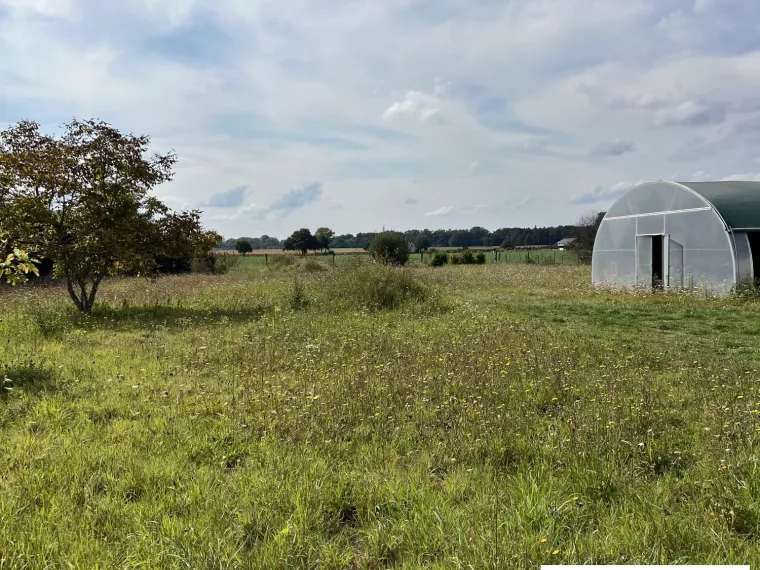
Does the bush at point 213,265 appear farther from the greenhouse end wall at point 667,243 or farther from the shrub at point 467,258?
the greenhouse end wall at point 667,243

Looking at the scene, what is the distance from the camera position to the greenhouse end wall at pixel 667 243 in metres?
14.7

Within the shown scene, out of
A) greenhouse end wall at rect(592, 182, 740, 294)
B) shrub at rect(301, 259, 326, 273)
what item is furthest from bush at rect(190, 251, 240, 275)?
greenhouse end wall at rect(592, 182, 740, 294)

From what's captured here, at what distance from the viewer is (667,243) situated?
1636cm

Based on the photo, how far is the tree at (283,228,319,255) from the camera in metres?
67.3

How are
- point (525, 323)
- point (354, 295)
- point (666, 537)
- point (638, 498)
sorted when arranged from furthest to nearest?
point (354, 295), point (525, 323), point (638, 498), point (666, 537)

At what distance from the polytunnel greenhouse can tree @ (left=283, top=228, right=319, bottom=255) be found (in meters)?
51.7

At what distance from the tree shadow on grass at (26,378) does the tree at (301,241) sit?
60510 mm

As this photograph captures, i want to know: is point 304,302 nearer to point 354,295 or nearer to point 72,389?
point 354,295

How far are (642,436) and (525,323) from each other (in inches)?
244

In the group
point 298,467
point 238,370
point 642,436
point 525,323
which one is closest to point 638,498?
point 642,436

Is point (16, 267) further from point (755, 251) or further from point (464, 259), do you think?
point (464, 259)

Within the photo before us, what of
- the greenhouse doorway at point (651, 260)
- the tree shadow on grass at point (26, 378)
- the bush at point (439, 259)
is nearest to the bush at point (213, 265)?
the bush at point (439, 259)

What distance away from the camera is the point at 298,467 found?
3.69 meters

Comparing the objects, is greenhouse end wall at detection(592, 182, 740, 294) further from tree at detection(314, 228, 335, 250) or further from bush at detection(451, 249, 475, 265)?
tree at detection(314, 228, 335, 250)
